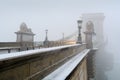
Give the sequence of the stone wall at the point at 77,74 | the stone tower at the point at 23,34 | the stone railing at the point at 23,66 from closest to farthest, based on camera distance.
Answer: the stone railing at the point at 23,66 → the stone wall at the point at 77,74 → the stone tower at the point at 23,34

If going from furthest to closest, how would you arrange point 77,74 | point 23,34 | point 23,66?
1. point 23,34
2. point 77,74
3. point 23,66

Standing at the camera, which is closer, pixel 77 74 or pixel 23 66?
pixel 23 66

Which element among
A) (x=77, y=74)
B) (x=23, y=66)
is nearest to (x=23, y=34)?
(x=77, y=74)

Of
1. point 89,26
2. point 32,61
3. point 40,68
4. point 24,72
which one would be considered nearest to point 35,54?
point 32,61

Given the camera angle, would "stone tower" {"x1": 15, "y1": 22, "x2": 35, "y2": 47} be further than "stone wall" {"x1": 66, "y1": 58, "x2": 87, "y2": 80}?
Yes

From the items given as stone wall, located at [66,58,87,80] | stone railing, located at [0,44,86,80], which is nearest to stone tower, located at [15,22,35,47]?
stone wall, located at [66,58,87,80]

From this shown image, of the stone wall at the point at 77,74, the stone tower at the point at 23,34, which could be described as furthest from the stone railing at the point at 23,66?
the stone tower at the point at 23,34

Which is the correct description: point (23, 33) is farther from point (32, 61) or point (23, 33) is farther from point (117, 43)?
point (117, 43)

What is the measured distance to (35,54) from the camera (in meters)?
3.30

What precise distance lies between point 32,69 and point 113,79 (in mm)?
26513

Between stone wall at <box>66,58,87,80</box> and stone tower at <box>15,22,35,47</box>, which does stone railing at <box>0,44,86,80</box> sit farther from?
stone tower at <box>15,22,35,47</box>

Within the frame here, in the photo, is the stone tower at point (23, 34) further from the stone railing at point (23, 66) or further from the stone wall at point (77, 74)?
the stone railing at point (23, 66)

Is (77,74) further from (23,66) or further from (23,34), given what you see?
(23,34)

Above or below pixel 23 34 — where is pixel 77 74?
below
